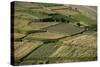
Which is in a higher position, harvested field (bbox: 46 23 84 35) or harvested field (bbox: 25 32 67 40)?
harvested field (bbox: 46 23 84 35)

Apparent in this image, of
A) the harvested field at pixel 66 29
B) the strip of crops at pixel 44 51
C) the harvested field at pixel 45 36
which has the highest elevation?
the harvested field at pixel 66 29

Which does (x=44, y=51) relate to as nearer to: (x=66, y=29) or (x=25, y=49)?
(x=25, y=49)

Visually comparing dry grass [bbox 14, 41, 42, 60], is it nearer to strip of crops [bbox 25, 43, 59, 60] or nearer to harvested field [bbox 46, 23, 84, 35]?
strip of crops [bbox 25, 43, 59, 60]

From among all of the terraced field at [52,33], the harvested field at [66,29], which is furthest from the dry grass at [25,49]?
the harvested field at [66,29]

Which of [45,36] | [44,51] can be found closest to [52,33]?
[45,36]

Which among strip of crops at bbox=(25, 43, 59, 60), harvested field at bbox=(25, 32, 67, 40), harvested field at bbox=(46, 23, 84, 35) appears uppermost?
harvested field at bbox=(46, 23, 84, 35)

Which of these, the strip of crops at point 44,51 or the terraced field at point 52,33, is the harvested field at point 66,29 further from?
the strip of crops at point 44,51

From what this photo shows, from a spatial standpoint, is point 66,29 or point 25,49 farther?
point 66,29

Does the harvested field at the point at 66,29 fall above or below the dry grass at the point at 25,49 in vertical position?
above

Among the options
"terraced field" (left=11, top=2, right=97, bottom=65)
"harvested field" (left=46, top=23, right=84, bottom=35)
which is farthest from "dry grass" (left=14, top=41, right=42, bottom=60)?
"harvested field" (left=46, top=23, right=84, bottom=35)
